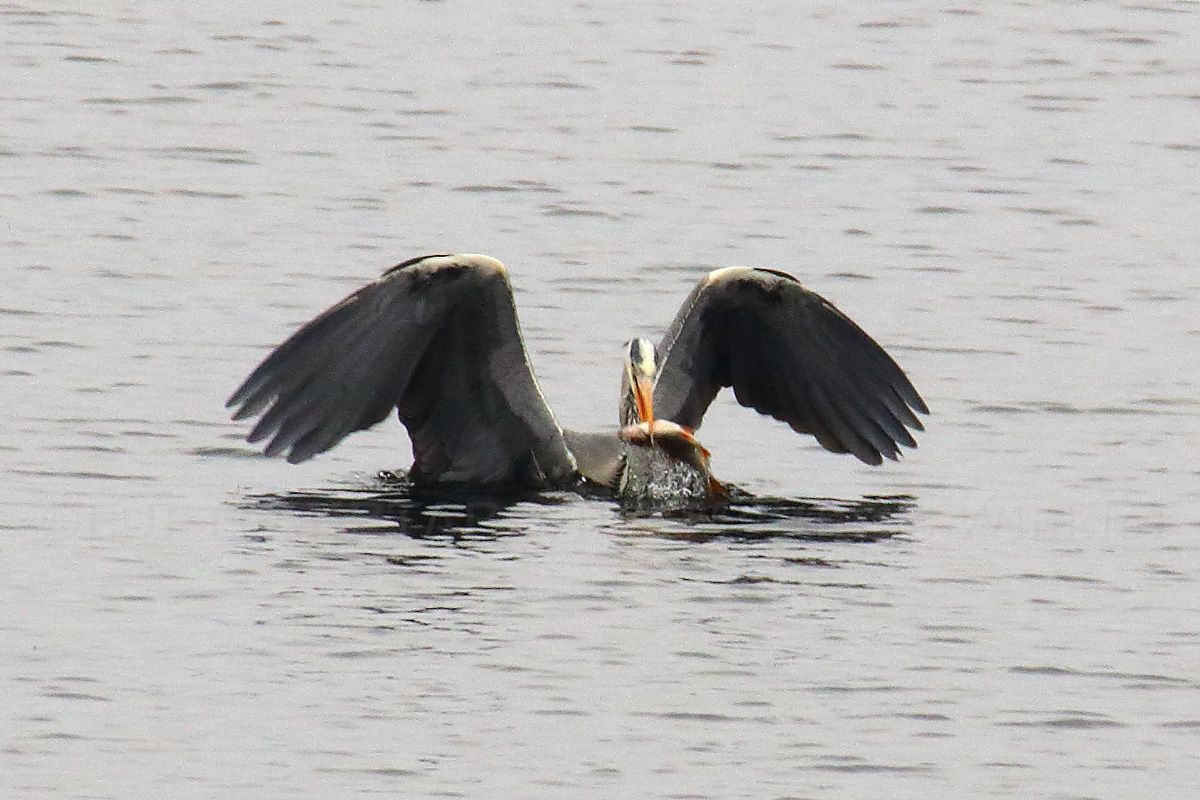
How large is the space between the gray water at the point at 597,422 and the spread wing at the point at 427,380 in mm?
326

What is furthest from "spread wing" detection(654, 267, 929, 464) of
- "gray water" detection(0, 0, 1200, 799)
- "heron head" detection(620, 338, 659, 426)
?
"heron head" detection(620, 338, 659, 426)

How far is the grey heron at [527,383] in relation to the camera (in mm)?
13281

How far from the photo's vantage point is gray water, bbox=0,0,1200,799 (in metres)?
9.63

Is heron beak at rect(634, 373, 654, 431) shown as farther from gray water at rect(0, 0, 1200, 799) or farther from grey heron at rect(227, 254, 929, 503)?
gray water at rect(0, 0, 1200, 799)

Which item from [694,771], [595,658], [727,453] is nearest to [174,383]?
[727,453]

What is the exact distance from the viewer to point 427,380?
13578 mm

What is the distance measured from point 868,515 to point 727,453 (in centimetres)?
180

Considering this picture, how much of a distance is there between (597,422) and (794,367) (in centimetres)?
131

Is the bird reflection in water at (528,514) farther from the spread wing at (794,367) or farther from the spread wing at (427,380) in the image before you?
the spread wing at (794,367)

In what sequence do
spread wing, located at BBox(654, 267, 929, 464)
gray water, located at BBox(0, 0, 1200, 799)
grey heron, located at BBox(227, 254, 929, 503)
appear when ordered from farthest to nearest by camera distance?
spread wing, located at BBox(654, 267, 929, 464)
grey heron, located at BBox(227, 254, 929, 503)
gray water, located at BBox(0, 0, 1200, 799)

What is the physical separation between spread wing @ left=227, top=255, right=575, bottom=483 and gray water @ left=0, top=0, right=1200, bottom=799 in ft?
1.07

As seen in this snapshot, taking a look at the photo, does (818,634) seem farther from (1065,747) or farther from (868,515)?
(868,515)

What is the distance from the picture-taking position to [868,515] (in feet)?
43.2

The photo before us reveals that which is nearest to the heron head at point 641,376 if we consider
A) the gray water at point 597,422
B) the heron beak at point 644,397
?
the heron beak at point 644,397
